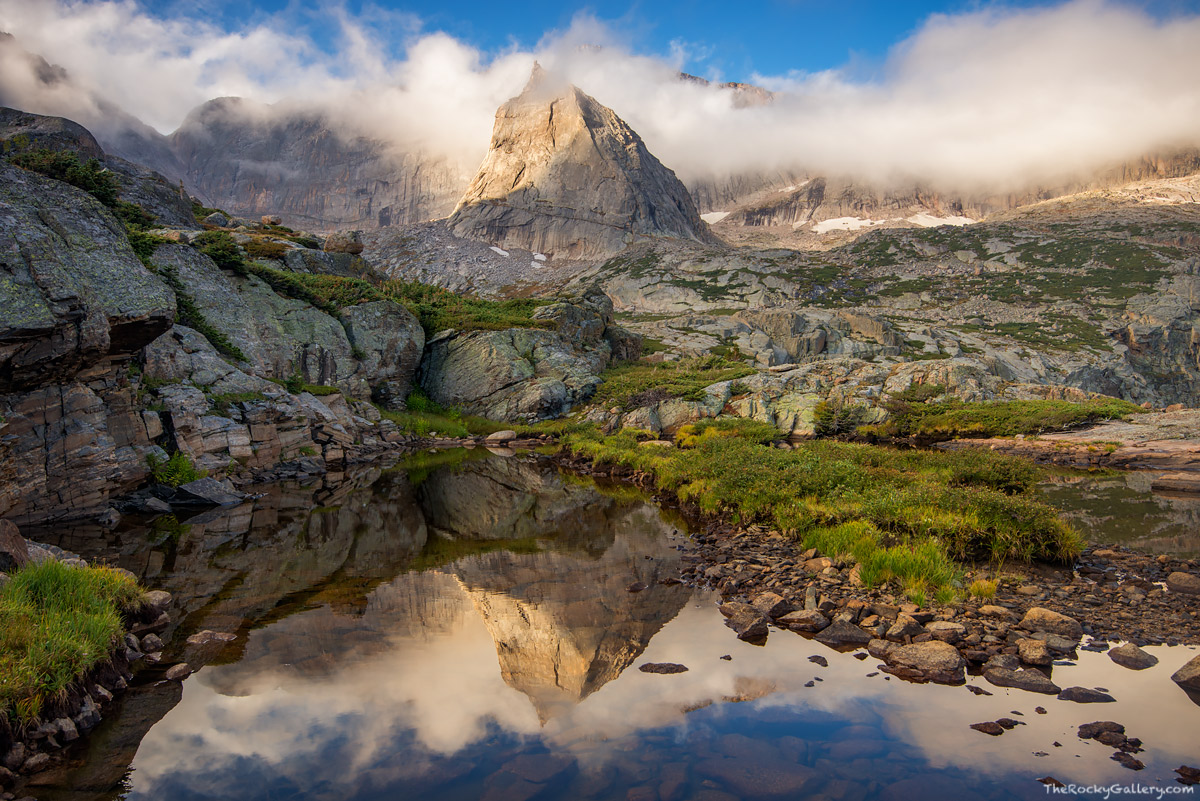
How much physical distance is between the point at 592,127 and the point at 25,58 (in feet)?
423

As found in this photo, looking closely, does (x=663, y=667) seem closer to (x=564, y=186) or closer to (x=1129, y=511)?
(x=1129, y=511)

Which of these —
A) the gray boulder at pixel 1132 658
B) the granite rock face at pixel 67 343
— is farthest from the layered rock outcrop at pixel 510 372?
the gray boulder at pixel 1132 658

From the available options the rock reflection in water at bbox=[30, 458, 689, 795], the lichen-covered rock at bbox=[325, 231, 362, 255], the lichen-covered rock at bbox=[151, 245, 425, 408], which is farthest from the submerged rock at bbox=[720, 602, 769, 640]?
the lichen-covered rock at bbox=[325, 231, 362, 255]

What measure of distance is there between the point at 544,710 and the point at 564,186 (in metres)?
168

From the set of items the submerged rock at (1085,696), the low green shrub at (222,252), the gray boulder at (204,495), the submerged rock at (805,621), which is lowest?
the gray boulder at (204,495)

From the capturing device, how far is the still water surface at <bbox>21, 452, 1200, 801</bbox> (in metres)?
6.11

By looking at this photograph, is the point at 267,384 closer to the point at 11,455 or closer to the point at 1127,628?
the point at 11,455

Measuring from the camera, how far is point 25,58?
127 m

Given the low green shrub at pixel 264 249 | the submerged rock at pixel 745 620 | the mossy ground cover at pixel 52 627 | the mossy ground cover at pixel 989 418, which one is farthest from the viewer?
the low green shrub at pixel 264 249

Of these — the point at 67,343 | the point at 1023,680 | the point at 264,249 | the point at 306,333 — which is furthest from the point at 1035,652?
the point at 264,249

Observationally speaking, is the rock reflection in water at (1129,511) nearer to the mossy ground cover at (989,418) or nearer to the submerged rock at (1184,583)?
the submerged rock at (1184,583)

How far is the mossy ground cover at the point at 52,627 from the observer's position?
6402 millimetres

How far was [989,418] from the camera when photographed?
122ft

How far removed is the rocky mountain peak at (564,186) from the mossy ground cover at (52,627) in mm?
150086
